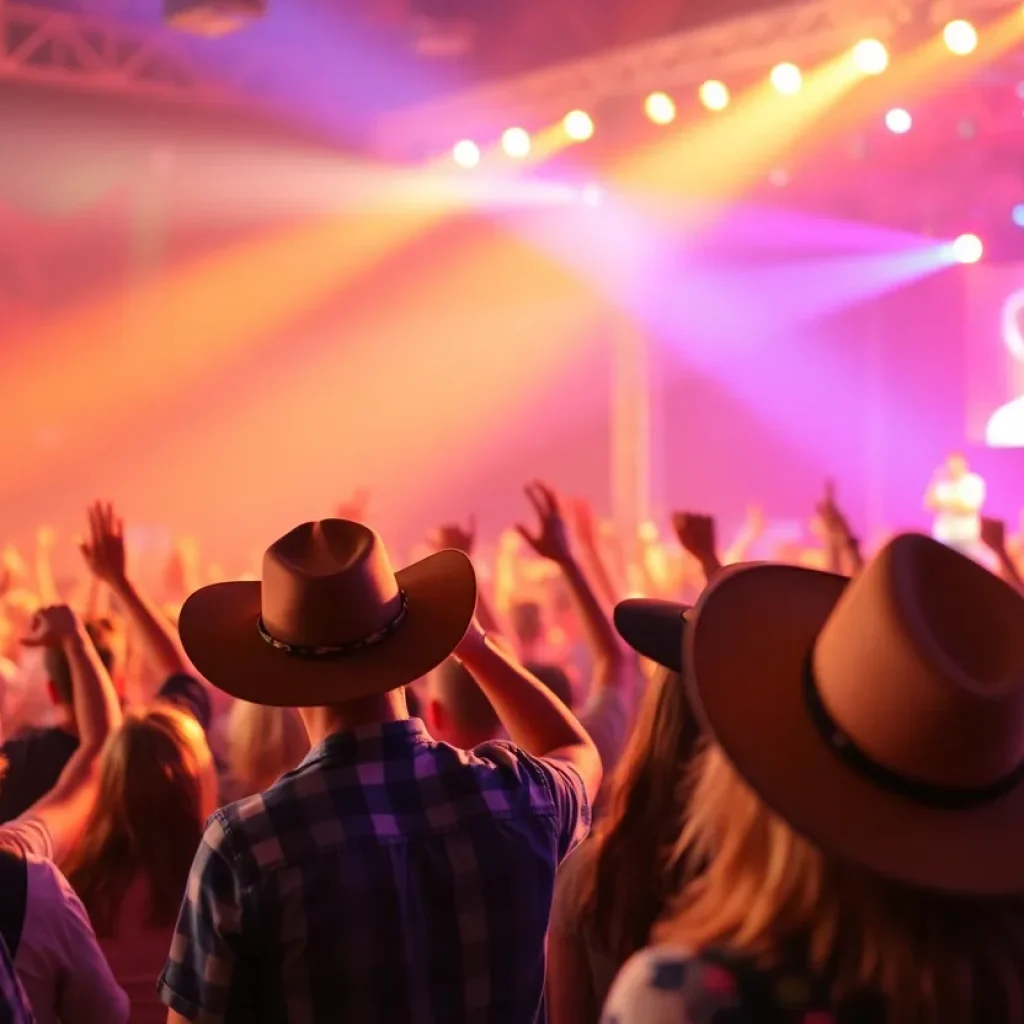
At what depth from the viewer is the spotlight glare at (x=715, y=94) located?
374 inches

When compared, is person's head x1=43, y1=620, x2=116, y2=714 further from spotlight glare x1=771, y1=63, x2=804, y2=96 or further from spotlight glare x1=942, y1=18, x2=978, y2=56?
spotlight glare x1=771, y1=63, x2=804, y2=96

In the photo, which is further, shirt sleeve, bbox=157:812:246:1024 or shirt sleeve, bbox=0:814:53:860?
shirt sleeve, bbox=0:814:53:860

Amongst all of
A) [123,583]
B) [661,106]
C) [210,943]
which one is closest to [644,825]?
[210,943]

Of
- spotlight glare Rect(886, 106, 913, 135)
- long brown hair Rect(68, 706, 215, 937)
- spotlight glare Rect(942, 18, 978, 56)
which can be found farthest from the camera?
spotlight glare Rect(886, 106, 913, 135)

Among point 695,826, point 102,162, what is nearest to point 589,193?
point 102,162

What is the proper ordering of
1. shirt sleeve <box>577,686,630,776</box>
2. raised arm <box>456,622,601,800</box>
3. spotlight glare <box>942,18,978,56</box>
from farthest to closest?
spotlight glare <box>942,18,978,56</box>, shirt sleeve <box>577,686,630,776</box>, raised arm <box>456,622,601,800</box>

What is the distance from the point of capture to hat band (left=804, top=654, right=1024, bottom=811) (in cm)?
118

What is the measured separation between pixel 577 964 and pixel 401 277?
39.1 ft

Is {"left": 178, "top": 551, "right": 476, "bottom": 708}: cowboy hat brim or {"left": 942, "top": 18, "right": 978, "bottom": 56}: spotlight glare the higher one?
{"left": 942, "top": 18, "right": 978, "bottom": 56}: spotlight glare

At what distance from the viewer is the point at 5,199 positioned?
39.3 ft

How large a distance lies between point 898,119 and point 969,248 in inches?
Answer: 56.1

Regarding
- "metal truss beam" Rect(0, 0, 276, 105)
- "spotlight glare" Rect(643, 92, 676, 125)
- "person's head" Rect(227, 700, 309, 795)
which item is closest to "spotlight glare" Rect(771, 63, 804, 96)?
"spotlight glare" Rect(643, 92, 676, 125)

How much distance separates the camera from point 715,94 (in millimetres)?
9539

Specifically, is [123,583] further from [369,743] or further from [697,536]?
[369,743]
